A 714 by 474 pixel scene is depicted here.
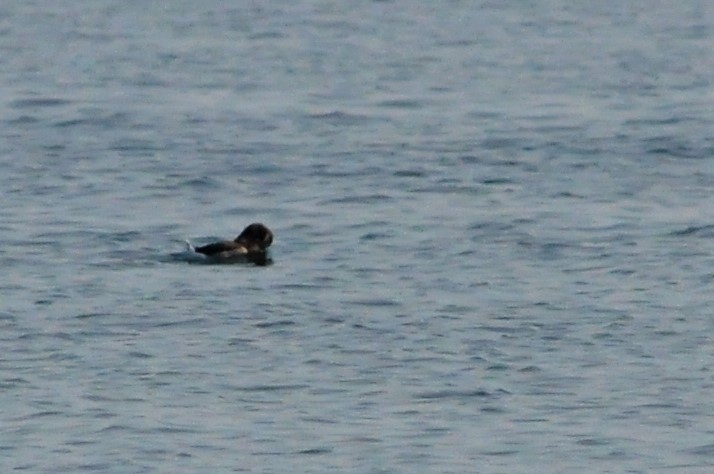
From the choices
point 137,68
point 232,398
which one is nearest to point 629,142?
point 137,68

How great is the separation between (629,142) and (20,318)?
10463 mm

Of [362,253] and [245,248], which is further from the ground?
[245,248]

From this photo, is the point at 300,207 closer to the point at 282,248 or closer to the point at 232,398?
the point at 282,248

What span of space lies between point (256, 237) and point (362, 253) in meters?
0.98

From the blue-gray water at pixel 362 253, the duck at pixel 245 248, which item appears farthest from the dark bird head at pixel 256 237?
the blue-gray water at pixel 362 253

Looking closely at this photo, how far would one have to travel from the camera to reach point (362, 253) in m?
19.4

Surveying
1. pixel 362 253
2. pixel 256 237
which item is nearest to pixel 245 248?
pixel 256 237

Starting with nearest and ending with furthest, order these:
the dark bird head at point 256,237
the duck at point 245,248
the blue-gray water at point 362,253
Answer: the blue-gray water at point 362,253 < the duck at point 245,248 < the dark bird head at point 256,237

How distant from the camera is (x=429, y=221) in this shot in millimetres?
20828

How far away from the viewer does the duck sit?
18859 mm

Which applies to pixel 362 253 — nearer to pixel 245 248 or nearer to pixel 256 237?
pixel 256 237

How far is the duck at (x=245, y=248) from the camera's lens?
18859 millimetres

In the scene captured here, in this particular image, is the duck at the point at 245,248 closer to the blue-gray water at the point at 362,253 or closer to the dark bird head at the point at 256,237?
the dark bird head at the point at 256,237

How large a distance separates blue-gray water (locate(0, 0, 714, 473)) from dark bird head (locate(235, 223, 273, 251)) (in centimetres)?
20
